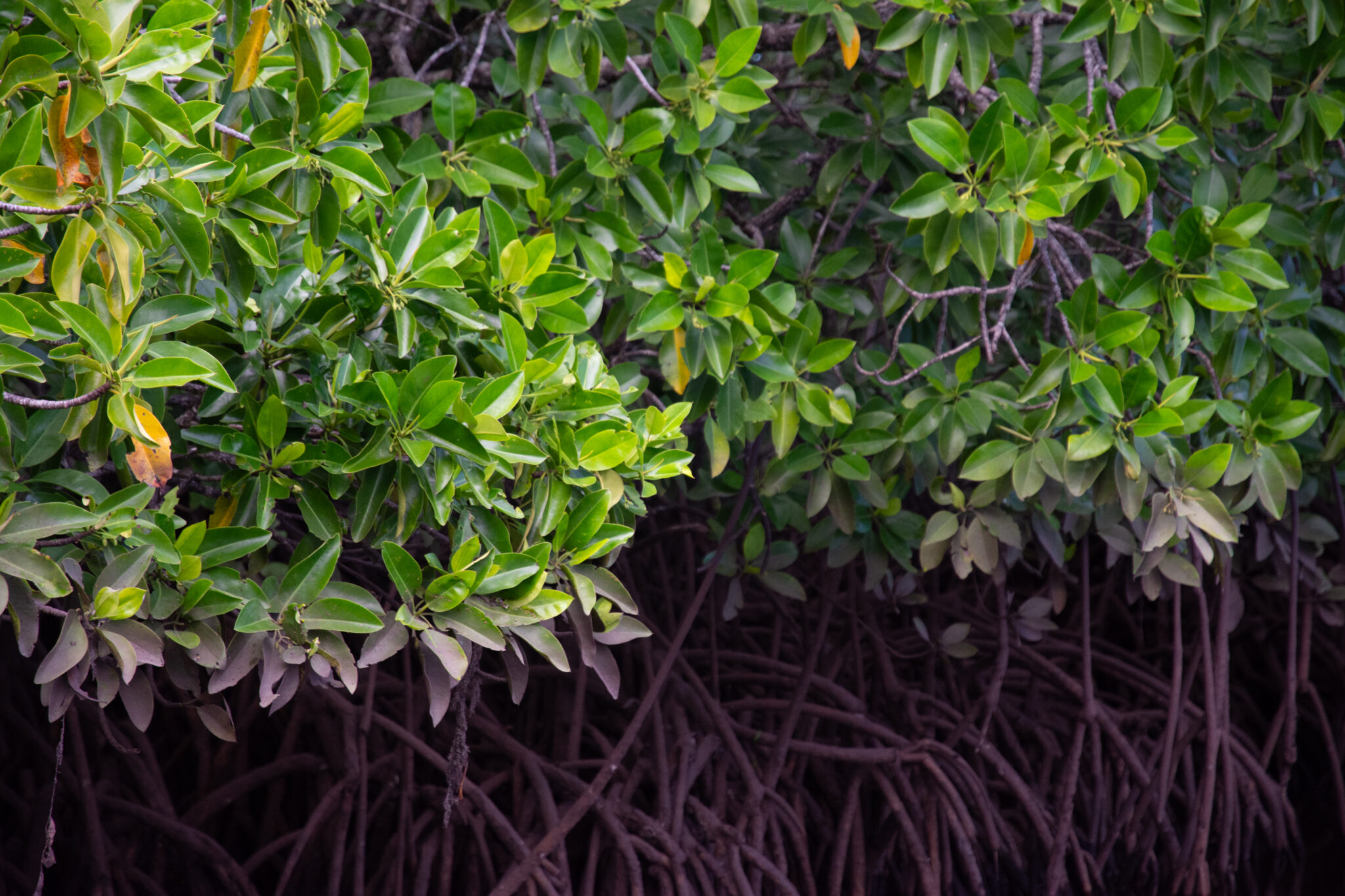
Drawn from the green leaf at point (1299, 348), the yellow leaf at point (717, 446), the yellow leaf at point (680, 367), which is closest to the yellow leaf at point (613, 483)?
the yellow leaf at point (680, 367)

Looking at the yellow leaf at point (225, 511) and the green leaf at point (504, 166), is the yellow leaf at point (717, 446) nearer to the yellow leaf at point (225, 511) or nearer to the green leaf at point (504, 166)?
the green leaf at point (504, 166)

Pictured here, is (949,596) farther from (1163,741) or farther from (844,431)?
(844,431)

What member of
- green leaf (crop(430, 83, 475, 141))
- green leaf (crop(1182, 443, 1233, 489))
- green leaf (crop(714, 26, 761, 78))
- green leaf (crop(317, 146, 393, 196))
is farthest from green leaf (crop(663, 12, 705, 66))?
green leaf (crop(1182, 443, 1233, 489))

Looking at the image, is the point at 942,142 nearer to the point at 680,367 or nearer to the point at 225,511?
the point at 680,367

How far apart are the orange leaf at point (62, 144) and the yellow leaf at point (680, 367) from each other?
95 cm

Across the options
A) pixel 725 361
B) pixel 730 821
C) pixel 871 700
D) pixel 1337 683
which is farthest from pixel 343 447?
pixel 1337 683

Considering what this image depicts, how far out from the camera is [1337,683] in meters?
3.20

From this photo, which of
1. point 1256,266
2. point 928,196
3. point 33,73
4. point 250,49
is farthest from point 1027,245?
point 33,73

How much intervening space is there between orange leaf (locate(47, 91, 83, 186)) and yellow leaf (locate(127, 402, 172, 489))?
0.22 metres

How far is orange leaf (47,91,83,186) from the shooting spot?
97 cm

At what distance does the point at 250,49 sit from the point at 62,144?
1.19 feet

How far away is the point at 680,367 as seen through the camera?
1.80m

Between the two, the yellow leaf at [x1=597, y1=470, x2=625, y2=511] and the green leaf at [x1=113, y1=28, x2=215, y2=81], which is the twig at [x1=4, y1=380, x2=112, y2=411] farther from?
the yellow leaf at [x1=597, y1=470, x2=625, y2=511]

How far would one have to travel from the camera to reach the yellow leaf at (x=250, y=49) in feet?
4.16
